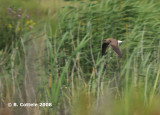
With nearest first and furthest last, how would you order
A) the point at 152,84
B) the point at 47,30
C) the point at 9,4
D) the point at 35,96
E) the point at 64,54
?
the point at 152,84, the point at 35,96, the point at 64,54, the point at 47,30, the point at 9,4

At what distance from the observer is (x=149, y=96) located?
3.18 metres

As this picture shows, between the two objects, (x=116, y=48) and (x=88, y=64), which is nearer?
(x=116, y=48)

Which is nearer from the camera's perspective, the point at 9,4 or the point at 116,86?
the point at 116,86

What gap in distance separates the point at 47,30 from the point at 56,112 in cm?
144

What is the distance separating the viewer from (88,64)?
13.3 feet

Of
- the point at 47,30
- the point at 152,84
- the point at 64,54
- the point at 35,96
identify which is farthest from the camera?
the point at 47,30

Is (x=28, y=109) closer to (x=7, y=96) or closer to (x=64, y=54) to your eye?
(x=7, y=96)

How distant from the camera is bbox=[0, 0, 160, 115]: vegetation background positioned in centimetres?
323

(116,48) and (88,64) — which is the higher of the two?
(116,48)

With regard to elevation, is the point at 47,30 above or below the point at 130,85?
above

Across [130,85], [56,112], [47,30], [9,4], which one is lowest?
[56,112]

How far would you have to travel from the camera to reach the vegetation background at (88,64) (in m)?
3.23

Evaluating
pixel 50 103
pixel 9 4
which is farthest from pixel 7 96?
pixel 9 4

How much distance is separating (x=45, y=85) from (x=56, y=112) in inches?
17.4
